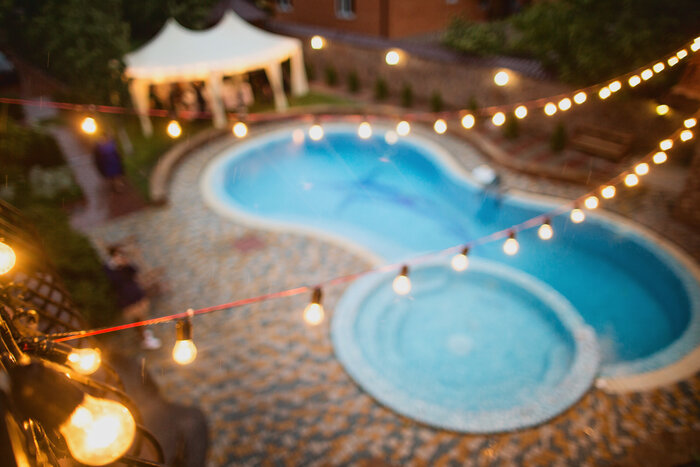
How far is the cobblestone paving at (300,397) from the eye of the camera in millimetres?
6488

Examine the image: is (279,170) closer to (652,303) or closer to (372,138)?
(372,138)

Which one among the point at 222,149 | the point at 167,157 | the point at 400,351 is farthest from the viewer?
the point at 222,149

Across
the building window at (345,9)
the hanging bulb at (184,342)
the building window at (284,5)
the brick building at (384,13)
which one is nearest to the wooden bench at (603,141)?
the brick building at (384,13)

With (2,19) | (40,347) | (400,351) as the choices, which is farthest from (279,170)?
(40,347)

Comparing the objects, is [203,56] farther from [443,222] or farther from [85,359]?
[85,359]

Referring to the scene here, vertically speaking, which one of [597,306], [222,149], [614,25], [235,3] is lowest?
[597,306]

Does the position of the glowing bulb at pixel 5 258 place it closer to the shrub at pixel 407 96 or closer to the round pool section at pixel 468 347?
the round pool section at pixel 468 347

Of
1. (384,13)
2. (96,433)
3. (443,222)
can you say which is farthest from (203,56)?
(96,433)

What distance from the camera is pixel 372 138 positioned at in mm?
16344

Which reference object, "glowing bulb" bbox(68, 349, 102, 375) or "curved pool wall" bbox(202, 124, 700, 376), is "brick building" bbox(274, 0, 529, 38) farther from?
"glowing bulb" bbox(68, 349, 102, 375)

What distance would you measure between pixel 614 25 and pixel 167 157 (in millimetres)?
13585

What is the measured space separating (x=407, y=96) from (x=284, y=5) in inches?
448

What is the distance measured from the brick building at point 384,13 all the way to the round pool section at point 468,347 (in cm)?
1431

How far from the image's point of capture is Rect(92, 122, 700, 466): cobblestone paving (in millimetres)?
6488
